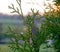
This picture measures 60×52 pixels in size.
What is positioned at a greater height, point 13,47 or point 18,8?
point 18,8

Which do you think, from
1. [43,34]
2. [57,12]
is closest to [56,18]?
[57,12]

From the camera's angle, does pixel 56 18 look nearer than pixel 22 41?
No

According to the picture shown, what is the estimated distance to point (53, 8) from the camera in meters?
2.32

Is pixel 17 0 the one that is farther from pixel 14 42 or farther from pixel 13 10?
pixel 14 42

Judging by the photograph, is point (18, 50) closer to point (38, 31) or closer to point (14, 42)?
point (14, 42)

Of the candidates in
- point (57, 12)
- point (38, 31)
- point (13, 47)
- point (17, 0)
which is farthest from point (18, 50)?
point (57, 12)

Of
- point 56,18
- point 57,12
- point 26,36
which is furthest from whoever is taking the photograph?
point 57,12

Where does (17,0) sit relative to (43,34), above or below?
above

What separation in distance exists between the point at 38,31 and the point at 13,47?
22 centimetres

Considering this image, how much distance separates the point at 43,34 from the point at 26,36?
13 cm

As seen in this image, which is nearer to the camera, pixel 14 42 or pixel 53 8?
pixel 14 42

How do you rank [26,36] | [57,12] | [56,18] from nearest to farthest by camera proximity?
[26,36], [56,18], [57,12]

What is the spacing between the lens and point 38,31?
1.40 metres

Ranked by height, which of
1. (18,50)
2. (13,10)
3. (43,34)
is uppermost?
(13,10)
